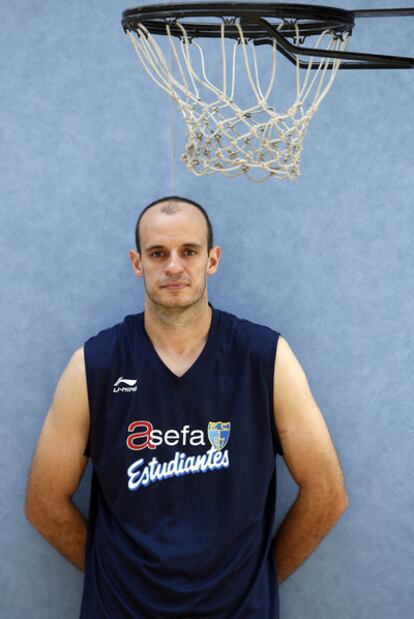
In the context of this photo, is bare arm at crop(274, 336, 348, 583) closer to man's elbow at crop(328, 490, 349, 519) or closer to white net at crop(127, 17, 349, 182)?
man's elbow at crop(328, 490, 349, 519)

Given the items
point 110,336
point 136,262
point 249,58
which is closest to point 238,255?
point 136,262

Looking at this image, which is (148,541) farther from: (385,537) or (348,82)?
(348,82)

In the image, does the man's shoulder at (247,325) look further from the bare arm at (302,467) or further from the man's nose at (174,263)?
the man's nose at (174,263)

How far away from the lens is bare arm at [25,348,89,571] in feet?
8.51

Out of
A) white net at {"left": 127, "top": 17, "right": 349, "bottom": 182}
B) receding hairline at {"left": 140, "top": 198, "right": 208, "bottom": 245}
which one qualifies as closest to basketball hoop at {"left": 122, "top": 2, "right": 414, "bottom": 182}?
white net at {"left": 127, "top": 17, "right": 349, "bottom": 182}

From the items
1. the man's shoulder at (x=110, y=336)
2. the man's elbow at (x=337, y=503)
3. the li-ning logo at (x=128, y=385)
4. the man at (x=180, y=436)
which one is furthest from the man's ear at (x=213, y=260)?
the man's elbow at (x=337, y=503)

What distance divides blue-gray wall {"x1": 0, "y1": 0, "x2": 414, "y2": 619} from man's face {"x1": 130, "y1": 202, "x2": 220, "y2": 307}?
315 mm

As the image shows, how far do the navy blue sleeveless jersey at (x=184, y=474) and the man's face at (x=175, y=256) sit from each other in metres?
0.19

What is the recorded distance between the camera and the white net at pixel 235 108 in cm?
216

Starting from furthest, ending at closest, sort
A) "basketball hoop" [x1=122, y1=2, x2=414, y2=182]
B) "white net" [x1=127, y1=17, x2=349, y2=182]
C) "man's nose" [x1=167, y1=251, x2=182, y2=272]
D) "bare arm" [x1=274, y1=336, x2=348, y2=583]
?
"bare arm" [x1=274, y1=336, x2=348, y2=583], "man's nose" [x1=167, y1=251, x2=182, y2=272], "white net" [x1=127, y1=17, x2=349, y2=182], "basketball hoop" [x1=122, y1=2, x2=414, y2=182]

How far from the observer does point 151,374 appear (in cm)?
257

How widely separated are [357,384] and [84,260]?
100 centimetres

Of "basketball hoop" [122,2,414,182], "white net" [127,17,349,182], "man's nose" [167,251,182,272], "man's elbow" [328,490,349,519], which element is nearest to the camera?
"basketball hoop" [122,2,414,182]

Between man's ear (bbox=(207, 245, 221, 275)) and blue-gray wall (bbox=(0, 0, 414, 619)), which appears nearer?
man's ear (bbox=(207, 245, 221, 275))
